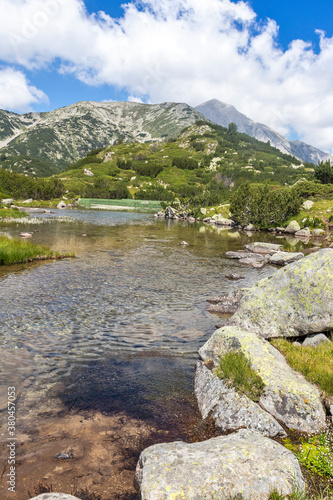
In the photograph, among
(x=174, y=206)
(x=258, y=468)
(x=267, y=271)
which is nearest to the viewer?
(x=258, y=468)

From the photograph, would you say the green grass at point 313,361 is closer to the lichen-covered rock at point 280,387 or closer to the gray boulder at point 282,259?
the lichen-covered rock at point 280,387

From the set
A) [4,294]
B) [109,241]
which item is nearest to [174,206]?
[109,241]

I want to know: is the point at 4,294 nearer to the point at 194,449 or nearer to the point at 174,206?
the point at 194,449

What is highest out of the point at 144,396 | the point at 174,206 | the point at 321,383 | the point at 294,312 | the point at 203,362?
the point at 174,206

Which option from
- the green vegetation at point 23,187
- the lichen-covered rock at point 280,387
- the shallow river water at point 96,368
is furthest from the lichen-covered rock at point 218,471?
the green vegetation at point 23,187

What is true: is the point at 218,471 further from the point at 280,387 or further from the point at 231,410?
the point at 280,387

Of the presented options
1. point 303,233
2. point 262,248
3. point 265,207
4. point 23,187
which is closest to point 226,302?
point 262,248

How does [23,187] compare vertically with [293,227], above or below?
above

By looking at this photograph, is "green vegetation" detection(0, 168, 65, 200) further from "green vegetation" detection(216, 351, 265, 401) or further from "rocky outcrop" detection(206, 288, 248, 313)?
"green vegetation" detection(216, 351, 265, 401)

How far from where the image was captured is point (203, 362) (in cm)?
991

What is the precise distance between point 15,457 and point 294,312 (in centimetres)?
1074

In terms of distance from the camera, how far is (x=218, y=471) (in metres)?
5.04

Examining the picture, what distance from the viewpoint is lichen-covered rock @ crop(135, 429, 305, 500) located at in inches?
187

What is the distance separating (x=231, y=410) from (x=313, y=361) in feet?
12.1
